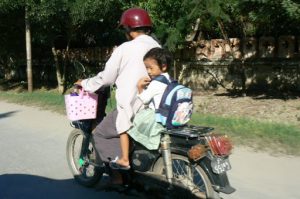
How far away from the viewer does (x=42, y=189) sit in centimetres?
597

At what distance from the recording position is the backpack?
4691mm

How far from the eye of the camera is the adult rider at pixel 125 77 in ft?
16.6

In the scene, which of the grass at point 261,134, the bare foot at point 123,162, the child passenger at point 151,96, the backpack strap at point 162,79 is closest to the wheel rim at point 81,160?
the bare foot at point 123,162

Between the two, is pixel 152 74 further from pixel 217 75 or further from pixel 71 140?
pixel 217 75

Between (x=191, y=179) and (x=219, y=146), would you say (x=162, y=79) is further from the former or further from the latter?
(x=191, y=179)

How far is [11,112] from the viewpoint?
42.2 feet

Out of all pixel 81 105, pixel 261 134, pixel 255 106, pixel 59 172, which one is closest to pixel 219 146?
pixel 81 105

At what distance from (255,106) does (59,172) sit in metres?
6.28

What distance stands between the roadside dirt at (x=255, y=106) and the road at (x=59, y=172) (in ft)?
10.3

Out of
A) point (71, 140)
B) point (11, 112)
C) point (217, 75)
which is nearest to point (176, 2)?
point (217, 75)

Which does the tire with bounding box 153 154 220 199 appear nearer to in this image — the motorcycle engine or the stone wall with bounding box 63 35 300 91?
the motorcycle engine

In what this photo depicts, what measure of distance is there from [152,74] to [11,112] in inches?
341

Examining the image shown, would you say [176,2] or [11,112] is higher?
[176,2]

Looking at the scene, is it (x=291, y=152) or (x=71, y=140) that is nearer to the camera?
(x=71, y=140)
